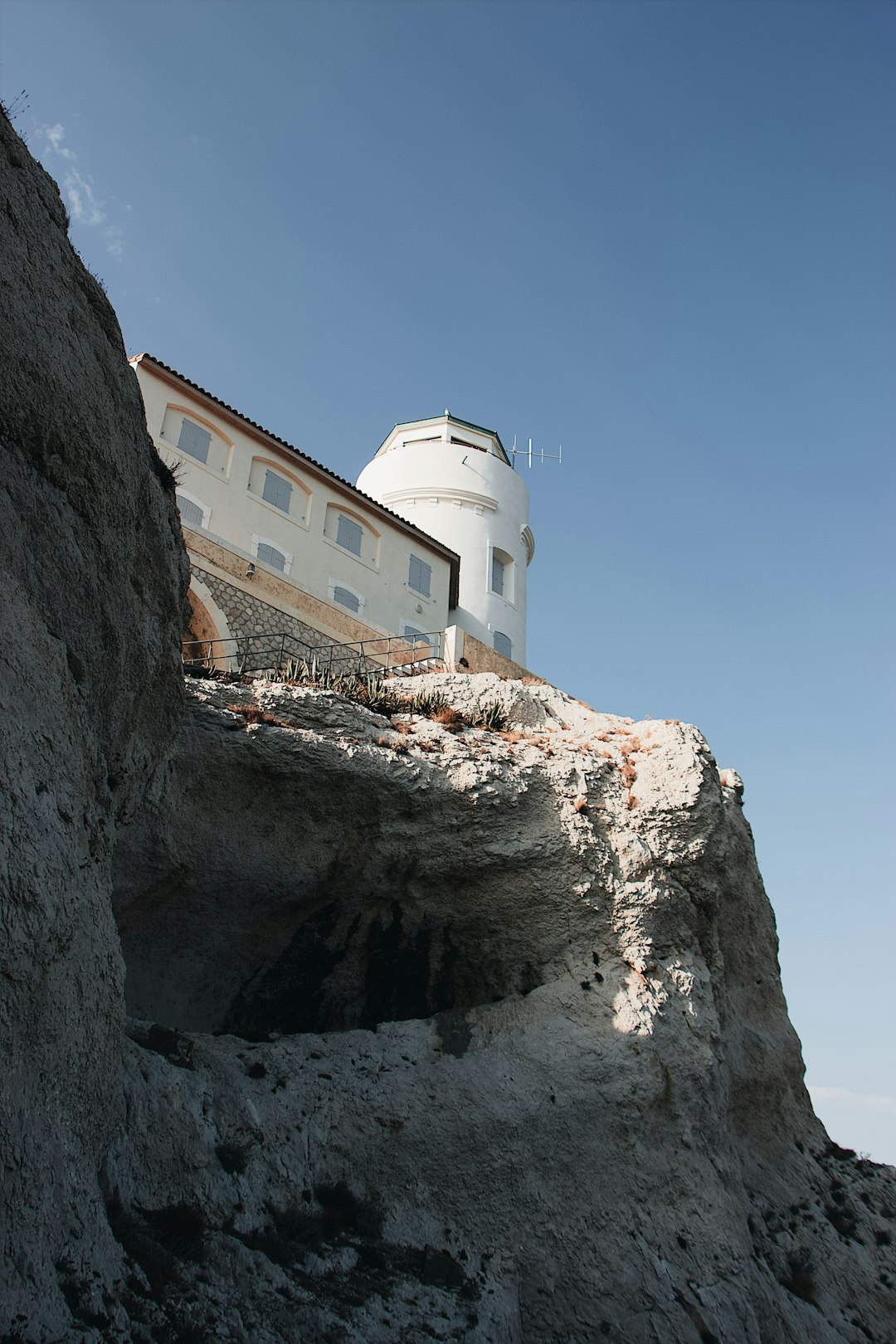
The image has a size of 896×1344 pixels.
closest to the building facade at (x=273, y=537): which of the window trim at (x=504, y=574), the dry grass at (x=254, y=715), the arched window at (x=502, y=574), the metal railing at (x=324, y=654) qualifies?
the metal railing at (x=324, y=654)

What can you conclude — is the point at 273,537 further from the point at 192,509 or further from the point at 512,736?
the point at 512,736

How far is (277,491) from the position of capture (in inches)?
1160

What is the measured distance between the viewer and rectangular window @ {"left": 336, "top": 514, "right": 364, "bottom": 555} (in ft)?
101

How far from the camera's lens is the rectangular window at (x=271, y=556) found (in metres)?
27.6

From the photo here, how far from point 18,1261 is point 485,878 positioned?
8.17 meters

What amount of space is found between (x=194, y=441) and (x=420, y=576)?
28.0ft

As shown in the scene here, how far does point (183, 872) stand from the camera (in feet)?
41.7

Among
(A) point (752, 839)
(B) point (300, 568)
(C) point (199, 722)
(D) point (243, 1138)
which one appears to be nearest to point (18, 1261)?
(D) point (243, 1138)

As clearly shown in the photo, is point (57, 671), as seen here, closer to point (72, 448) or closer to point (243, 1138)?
point (72, 448)

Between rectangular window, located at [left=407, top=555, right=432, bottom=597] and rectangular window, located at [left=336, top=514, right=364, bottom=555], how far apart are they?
2.06m

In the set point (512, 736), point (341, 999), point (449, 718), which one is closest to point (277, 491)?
point (449, 718)

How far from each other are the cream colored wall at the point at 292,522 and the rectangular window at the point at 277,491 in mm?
178

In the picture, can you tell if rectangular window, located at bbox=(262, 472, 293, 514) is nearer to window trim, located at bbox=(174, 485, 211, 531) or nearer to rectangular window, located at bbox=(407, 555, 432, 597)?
window trim, located at bbox=(174, 485, 211, 531)

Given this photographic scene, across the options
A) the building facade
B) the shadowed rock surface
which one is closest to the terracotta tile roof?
the building facade
